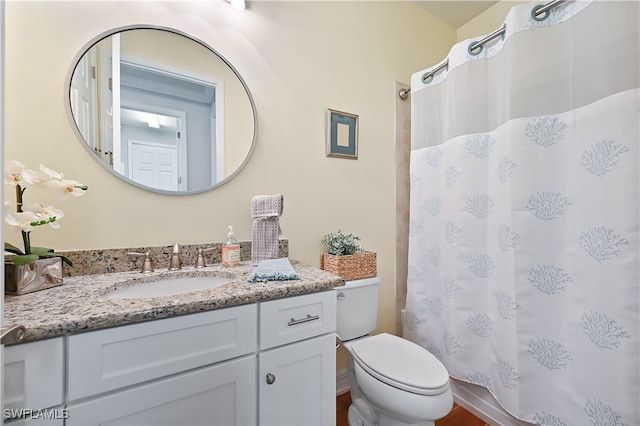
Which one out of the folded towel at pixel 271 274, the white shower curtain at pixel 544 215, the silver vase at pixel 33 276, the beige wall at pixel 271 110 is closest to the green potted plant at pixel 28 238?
the silver vase at pixel 33 276

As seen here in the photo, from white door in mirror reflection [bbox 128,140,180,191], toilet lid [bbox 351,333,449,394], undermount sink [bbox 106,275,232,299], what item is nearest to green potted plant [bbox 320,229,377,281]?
toilet lid [bbox 351,333,449,394]

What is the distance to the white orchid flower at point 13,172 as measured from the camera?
2.82ft

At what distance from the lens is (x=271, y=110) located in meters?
1.47

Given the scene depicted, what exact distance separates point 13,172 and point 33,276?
0.33 meters

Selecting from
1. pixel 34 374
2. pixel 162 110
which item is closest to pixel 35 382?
pixel 34 374

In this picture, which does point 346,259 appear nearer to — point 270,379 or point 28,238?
point 270,379

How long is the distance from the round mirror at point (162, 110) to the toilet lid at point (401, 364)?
105 centimetres

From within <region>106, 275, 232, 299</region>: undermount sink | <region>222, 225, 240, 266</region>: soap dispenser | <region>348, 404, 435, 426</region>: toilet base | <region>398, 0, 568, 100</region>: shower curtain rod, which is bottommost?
<region>348, 404, 435, 426</region>: toilet base

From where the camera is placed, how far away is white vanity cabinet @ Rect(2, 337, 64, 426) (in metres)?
0.60

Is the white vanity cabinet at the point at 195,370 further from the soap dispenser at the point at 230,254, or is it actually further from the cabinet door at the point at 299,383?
the soap dispenser at the point at 230,254

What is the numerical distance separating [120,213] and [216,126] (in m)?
0.56

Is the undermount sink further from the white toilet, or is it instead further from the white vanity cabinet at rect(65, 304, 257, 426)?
the white toilet

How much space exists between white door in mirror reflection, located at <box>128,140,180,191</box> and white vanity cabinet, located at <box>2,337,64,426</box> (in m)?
0.71

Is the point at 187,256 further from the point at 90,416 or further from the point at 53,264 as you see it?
the point at 90,416
